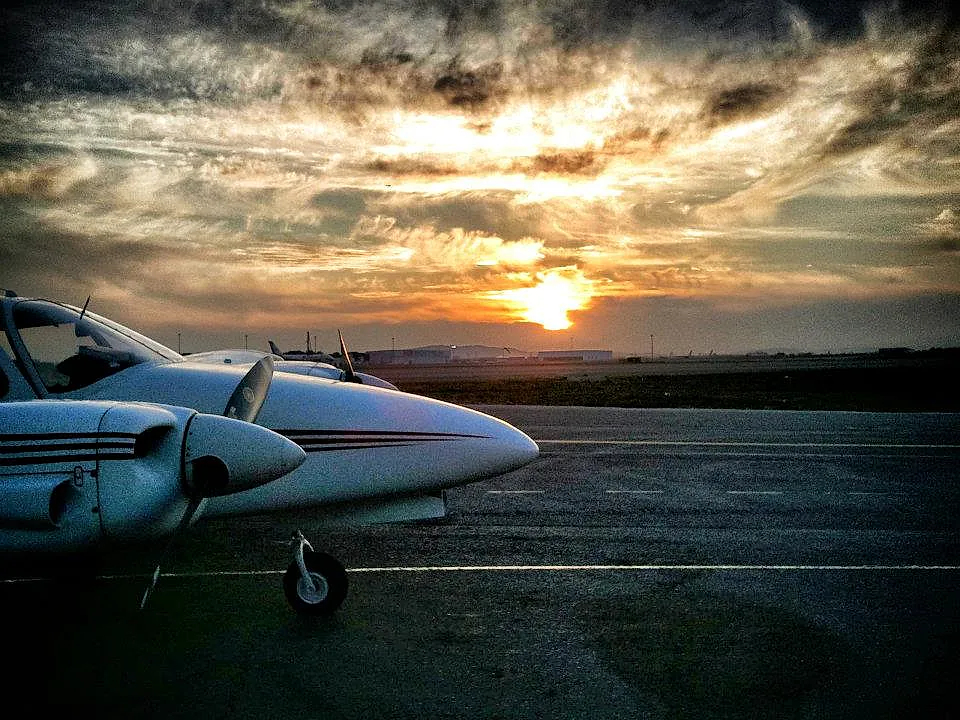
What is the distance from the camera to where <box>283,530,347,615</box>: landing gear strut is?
728 cm

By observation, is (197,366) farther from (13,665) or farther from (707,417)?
(707,417)

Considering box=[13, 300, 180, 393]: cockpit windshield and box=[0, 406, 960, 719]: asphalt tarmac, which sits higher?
box=[13, 300, 180, 393]: cockpit windshield

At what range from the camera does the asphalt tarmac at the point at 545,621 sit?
5.58m

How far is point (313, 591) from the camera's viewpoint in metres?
7.32

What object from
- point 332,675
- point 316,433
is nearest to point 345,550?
point 316,433

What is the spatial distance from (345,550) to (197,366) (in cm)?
327

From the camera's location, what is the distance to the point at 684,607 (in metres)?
7.58

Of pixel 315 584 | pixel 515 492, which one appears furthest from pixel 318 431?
pixel 515 492

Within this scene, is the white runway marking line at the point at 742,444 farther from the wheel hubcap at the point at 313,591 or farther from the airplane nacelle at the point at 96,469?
the airplane nacelle at the point at 96,469

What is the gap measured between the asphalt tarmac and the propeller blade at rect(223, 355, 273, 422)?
1247 millimetres

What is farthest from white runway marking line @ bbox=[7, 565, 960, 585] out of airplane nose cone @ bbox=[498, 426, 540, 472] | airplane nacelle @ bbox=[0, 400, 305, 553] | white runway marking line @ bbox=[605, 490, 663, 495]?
white runway marking line @ bbox=[605, 490, 663, 495]

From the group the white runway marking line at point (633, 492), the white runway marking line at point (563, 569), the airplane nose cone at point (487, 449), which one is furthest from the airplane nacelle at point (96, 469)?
the white runway marking line at point (633, 492)

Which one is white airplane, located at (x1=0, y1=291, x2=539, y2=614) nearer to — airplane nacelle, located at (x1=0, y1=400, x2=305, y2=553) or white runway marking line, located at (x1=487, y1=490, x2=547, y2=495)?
airplane nacelle, located at (x1=0, y1=400, x2=305, y2=553)

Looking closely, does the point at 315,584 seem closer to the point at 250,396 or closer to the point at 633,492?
the point at 250,396
